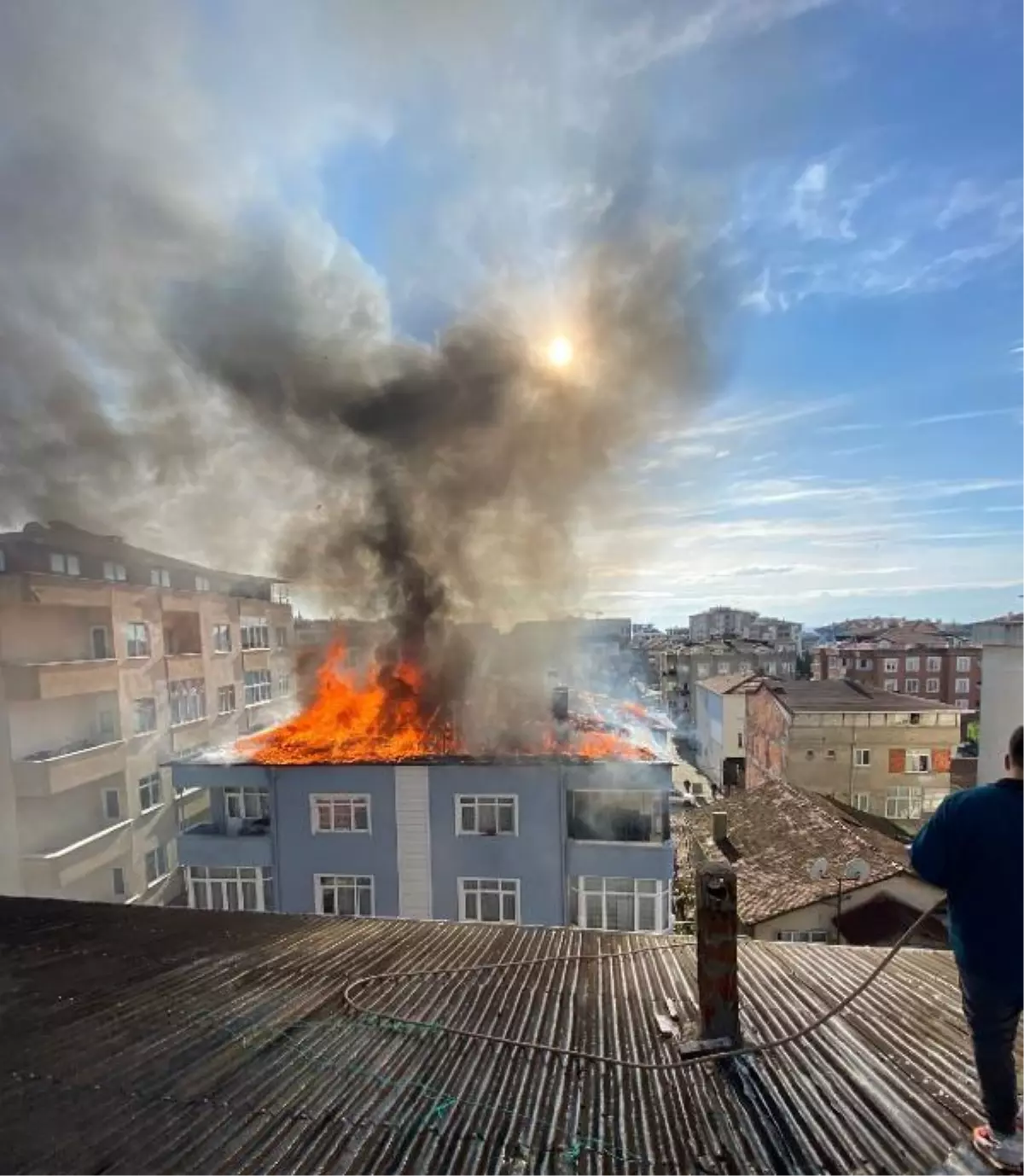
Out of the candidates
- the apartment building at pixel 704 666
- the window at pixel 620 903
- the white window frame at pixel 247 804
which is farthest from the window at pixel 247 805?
the apartment building at pixel 704 666

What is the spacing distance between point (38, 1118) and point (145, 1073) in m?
0.51

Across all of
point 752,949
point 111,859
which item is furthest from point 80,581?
point 752,949

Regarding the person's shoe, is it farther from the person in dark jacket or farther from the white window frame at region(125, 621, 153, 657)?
the white window frame at region(125, 621, 153, 657)

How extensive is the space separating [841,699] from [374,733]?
1968 centimetres

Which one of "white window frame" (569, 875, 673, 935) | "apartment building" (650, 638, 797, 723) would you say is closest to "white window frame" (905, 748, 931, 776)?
"white window frame" (569, 875, 673, 935)

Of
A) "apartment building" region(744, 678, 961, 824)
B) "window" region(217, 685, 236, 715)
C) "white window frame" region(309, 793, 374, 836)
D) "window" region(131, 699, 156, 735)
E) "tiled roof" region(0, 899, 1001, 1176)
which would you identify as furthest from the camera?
"apartment building" region(744, 678, 961, 824)

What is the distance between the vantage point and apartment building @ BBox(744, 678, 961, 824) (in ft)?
81.6

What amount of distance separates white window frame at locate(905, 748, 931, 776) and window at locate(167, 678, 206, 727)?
26.8 meters

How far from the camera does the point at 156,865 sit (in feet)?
66.8

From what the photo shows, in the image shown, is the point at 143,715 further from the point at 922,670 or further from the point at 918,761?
the point at 922,670

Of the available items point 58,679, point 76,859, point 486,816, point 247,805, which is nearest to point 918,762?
point 486,816

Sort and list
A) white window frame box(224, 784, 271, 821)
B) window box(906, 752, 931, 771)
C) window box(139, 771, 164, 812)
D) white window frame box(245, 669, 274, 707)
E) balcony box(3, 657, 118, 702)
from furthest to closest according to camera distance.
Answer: white window frame box(245, 669, 274, 707) < window box(906, 752, 931, 771) < window box(139, 771, 164, 812) < balcony box(3, 657, 118, 702) < white window frame box(224, 784, 271, 821)

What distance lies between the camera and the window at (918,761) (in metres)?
25.0

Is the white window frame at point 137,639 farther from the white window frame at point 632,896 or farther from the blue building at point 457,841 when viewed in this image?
the white window frame at point 632,896
